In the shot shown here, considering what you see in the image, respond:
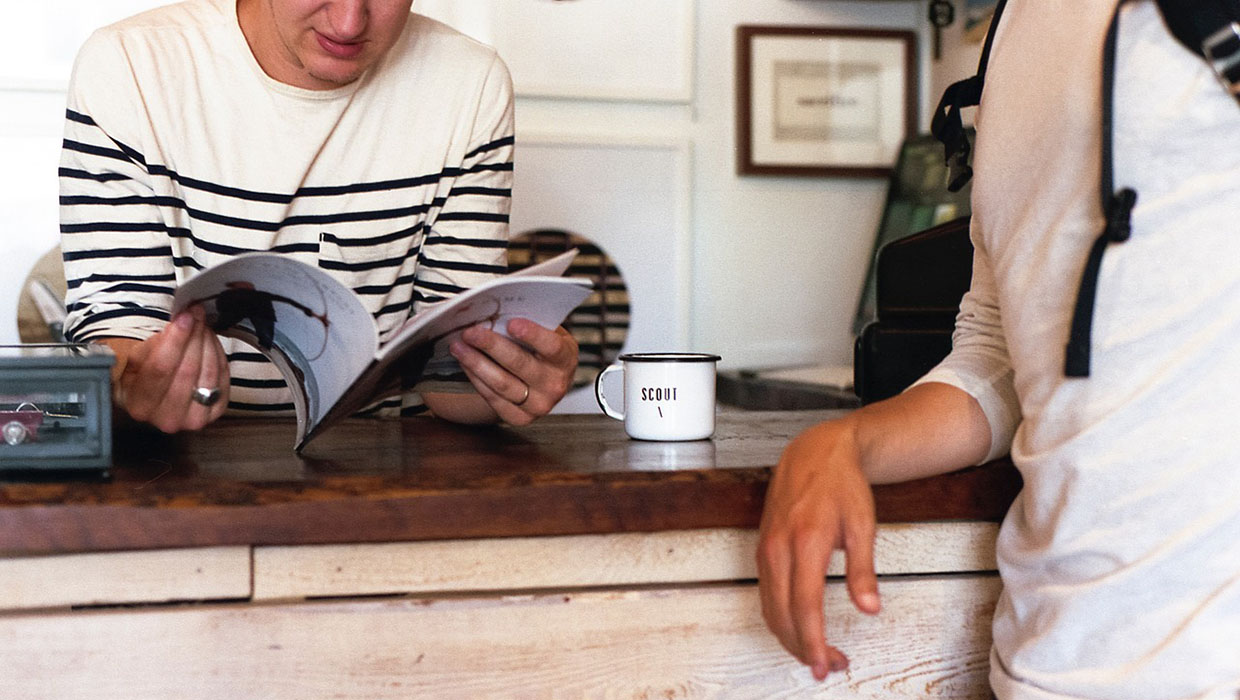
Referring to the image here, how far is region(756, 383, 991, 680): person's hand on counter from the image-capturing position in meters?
0.78

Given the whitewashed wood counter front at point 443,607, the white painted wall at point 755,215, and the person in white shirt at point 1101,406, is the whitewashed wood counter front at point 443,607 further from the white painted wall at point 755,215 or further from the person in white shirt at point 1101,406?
the white painted wall at point 755,215

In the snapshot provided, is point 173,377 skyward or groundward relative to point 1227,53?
groundward

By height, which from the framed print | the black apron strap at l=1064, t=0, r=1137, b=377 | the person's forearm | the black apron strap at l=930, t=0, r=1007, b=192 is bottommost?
the person's forearm

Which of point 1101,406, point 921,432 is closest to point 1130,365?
point 1101,406

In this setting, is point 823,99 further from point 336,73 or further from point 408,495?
point 408,495

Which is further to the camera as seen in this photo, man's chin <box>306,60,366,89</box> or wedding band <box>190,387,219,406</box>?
man's chin <box>306,60,366,89</box>

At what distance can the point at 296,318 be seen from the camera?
3.15 ft

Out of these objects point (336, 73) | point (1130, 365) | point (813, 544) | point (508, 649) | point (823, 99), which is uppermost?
point (823, 99)

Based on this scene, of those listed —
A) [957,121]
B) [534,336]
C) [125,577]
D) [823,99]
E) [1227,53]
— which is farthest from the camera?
[823,99]

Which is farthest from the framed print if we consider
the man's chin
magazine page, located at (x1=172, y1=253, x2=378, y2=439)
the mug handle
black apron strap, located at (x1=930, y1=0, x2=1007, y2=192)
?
magazine page, located at (x1=172, y1=253, x2=378, y2=439)

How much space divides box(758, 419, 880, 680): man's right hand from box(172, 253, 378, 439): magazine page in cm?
33

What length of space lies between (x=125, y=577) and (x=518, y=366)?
1.33ft

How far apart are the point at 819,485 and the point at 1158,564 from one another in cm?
22

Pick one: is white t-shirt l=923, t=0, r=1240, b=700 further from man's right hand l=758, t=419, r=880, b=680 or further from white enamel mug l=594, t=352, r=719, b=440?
white enamel mug l=594, t=352, r=719, b=440
